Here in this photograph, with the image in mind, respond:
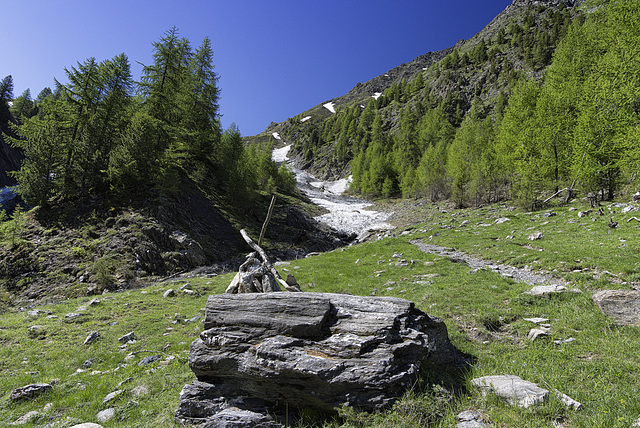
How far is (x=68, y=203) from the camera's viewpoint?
78.4 feet

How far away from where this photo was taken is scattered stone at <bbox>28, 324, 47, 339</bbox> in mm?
10125

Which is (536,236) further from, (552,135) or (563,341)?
(552,135)

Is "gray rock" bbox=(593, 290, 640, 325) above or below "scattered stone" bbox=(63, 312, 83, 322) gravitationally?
below

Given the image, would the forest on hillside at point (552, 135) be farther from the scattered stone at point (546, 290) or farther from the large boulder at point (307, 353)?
the large boulder at point (307, 353)

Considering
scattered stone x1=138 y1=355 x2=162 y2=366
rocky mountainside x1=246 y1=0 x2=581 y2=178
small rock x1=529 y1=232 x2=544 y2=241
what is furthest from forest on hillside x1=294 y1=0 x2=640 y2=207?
scattered stone x1=138 y1=355 x2=162 y2=366

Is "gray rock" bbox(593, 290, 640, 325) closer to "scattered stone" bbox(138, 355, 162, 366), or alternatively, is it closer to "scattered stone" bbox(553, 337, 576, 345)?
"scattered stone" bbox(553, 337, 576, 345)

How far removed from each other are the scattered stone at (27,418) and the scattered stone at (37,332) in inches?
223

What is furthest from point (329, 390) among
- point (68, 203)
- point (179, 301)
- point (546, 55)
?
point (546, 55)

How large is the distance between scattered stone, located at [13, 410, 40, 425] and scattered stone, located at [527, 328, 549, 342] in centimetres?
1232

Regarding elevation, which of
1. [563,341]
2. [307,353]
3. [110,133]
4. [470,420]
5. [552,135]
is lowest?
[563,341]

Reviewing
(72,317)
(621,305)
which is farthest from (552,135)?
(72,317)

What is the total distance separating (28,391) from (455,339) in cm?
1155

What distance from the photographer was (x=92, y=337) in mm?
9719

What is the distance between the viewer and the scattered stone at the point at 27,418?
5.83 meters
